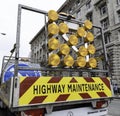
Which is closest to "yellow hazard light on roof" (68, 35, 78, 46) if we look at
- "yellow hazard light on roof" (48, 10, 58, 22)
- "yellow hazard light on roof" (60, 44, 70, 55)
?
"yellow hazard light on roof" (60, 44, 70, 55)

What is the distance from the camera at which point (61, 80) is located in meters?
3.20

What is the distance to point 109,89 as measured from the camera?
3842 millimetres

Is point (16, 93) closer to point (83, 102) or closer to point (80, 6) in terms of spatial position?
point (83, 102)

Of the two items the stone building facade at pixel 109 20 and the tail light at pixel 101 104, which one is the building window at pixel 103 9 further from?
the tail light at pixel 101 104

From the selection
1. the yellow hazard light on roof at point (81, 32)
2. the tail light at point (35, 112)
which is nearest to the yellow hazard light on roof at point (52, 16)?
the yellow hazard light on roof at point (81, 32)

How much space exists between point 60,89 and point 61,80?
143 mm

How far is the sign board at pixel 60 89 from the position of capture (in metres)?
2.84

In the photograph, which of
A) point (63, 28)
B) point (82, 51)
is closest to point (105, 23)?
point (82, 51)

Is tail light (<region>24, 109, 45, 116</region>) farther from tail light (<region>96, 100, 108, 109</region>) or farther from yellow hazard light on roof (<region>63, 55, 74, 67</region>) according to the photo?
tail light (<region>96, 100, 108, 109</region>)

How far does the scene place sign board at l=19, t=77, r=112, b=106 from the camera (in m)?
2.84

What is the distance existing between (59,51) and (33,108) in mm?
1001

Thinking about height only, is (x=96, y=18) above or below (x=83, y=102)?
above

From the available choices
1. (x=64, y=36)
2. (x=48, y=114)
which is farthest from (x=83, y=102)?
(x=64, y=36)

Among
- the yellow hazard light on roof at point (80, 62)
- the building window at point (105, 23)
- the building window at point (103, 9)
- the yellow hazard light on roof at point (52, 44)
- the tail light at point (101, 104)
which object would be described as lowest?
the tail light at point (101, 104)
